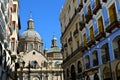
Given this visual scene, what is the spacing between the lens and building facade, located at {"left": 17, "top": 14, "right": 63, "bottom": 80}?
2511 inches

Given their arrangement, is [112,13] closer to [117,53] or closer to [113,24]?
[113,24]

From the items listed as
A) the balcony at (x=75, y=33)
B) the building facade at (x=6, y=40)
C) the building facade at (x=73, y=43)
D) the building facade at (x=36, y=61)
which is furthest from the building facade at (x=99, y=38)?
the building facade at (x=36, y=61)

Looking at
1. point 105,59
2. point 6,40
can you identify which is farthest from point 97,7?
point 6,40

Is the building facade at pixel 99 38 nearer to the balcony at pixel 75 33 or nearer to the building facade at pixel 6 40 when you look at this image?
the balcony at pixel 75 33

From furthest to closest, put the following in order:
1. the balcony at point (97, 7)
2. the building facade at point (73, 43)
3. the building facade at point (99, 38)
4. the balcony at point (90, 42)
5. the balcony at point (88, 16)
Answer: the building facade at point (73, 43)
the balcony at point (88, 16)
the balcony at point (90, 42)
the balcony at point (97, 7)
the building facade at point (99, 38)

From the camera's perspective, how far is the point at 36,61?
6838cm

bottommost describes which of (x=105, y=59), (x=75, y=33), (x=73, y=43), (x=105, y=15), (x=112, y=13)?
(x=105, y=59)

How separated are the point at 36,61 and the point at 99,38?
49.0 metres

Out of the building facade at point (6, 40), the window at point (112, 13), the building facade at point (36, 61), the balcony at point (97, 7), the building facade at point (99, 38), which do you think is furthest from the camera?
the building facade at point (36, 61)

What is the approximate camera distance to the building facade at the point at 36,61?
6378 centimetres

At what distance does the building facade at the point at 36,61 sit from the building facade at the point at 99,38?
102ft

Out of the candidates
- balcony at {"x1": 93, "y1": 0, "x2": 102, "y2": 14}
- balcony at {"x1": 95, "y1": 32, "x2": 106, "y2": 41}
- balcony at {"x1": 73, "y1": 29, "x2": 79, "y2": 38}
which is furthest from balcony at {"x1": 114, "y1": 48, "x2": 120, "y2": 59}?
balcony at {"x1": 73, "y1": 29, "x2": 79, "y2": 38}

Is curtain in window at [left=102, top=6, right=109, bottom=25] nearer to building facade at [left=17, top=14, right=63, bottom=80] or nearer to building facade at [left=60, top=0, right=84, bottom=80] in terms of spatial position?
building facade at [left=60, top=0, right=84, bottom=80]

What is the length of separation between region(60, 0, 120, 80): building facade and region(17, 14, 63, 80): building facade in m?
31.2
